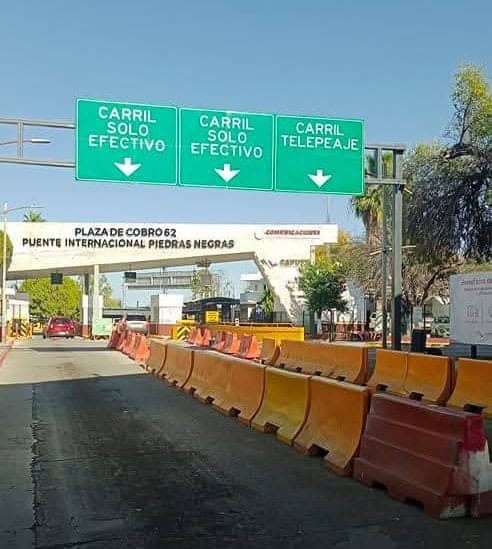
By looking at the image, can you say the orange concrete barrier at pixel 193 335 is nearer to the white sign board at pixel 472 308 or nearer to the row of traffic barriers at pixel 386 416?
the white sign board at pixel 472 308

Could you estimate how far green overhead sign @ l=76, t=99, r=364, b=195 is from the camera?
19.8 m

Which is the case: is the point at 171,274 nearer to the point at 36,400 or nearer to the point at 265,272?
the point at 265,272

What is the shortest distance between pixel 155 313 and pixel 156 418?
37.5m

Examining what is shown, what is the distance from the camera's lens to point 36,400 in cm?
1554

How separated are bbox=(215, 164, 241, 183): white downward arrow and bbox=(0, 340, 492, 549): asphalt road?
28.7 feet

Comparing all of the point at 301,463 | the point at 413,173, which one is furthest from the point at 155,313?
the point at 301,463

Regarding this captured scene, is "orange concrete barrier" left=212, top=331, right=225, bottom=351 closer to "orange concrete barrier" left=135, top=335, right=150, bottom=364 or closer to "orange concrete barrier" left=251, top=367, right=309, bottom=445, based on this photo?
"orange concrete barrier" left=135, top=335, right=150, bottom=364

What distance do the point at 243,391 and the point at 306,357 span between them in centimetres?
983

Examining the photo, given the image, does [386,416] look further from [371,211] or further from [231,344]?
[371,211]

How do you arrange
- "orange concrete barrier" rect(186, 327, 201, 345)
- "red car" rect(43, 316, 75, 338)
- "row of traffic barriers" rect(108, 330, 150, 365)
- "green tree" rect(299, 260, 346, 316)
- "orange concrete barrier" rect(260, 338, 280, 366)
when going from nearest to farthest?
"orange concrete barrier" rect(260, 338, 280, 366)
"row of traffic barriers" rect(108, 330, 150, 365)
"orange concrete barrier" rect(186, 327, 201, 345)
"green tree" rect(299, 260, 346, 316)
"red car" rect(43, 316, 75, 338)

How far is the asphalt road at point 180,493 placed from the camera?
243 inches

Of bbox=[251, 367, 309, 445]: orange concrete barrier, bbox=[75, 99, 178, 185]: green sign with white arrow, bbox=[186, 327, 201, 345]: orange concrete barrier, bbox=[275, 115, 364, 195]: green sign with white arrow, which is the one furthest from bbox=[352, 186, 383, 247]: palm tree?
bbox=[251, 367, 309, 445]: orange concrete barrier

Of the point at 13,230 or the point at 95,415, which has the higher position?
the point at 13,230

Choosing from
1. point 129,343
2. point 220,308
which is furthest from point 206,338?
point 220,308
